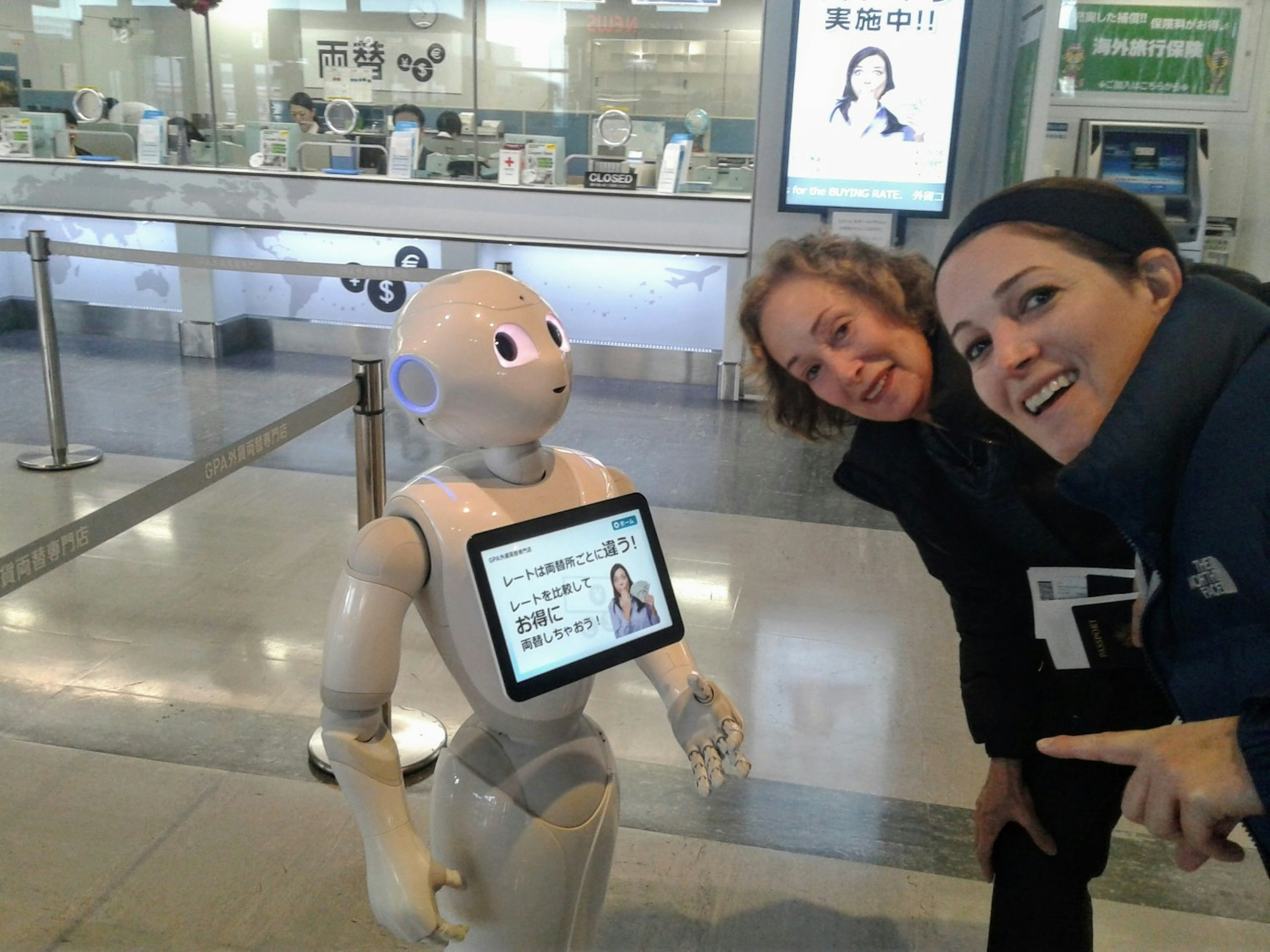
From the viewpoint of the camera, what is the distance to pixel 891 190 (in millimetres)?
5520

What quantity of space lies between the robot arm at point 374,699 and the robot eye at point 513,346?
27 centimetres

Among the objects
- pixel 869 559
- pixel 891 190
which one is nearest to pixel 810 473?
pixel 869 559

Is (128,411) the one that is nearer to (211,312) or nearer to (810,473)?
(211,312)

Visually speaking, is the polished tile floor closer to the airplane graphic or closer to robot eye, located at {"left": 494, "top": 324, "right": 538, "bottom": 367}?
robot eye, located at {"left": 494, "top": 324, "right": 538, "bottom": 367}

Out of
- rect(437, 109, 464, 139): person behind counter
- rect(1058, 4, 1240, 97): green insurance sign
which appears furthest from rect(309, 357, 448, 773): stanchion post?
rect(437, 109, 464, 139): person behind counter

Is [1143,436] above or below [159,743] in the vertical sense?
above

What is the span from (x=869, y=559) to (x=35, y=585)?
287 cm

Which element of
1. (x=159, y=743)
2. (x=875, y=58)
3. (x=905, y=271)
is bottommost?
(x=159, y=743)

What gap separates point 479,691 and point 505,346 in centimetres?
50

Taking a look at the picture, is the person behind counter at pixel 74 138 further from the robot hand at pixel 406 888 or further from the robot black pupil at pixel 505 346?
the robot hand at pixel 406 888

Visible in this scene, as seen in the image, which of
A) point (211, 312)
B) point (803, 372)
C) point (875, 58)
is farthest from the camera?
point (211, 312)

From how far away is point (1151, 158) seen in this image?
5094 mm

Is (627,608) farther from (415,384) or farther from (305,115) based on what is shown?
(305,115)

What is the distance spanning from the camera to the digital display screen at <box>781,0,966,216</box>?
206 inches
